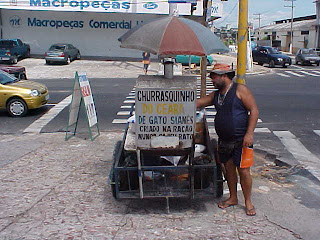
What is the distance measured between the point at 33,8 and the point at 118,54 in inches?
322

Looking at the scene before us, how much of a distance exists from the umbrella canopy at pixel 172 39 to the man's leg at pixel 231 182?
57.4 inches

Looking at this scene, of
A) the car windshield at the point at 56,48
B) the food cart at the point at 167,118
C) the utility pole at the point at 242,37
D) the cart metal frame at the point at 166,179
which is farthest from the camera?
the car windshield at the point at 56,48

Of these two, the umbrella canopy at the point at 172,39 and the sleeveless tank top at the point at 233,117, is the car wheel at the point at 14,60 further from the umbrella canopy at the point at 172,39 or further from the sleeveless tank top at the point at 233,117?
the sleeveless tank top at the point at 233,117

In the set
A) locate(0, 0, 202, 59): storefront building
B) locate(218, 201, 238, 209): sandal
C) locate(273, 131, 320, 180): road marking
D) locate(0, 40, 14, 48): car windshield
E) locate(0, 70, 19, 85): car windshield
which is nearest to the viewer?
locate(218, 201, 238, 209): sandal

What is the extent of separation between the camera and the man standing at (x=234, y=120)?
15.1ft

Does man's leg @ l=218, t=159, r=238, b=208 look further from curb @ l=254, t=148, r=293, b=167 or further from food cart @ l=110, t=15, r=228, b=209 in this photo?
curb @ l=254, t=148, r=293, b=167

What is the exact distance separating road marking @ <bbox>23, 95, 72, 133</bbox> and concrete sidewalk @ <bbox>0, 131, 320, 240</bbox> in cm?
334

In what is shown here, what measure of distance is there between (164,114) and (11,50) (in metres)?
26.6

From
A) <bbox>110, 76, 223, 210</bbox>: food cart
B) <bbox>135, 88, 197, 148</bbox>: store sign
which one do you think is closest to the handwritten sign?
<bbox>110, 76, 223, 210</bbox>: food cart

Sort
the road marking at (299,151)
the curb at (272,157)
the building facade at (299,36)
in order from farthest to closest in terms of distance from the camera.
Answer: the building facade at (299,36) < the curb at (272,157) < the road marking at (299,151)

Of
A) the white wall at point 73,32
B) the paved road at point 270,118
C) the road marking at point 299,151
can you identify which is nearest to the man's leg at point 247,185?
the road marking at point 299,151

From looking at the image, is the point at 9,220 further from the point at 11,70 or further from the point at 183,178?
the point at 11,70

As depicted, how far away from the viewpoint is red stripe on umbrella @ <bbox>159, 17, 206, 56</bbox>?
4484mm

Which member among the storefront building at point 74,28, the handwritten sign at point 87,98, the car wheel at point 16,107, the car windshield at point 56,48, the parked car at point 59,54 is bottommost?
the car wheel at point 16,107
